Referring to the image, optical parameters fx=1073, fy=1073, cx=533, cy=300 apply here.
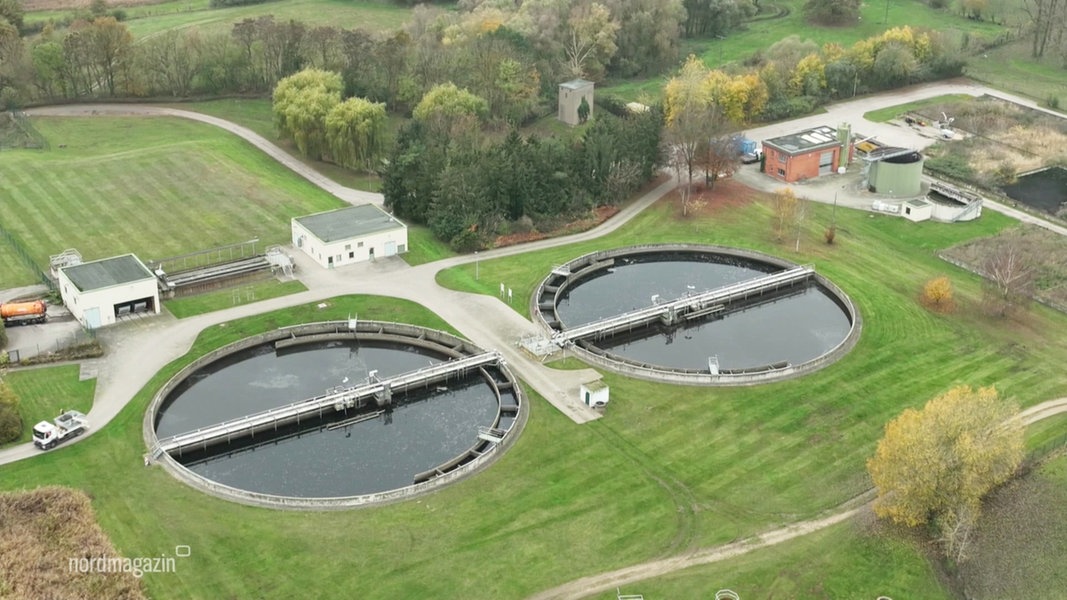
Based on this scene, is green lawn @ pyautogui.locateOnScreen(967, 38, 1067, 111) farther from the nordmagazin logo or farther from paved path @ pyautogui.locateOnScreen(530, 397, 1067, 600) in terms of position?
the nordmagazin logo

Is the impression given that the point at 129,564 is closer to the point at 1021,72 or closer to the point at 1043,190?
the point at 1043,190

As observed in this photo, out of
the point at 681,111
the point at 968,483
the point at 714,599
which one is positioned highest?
the point at 681,111

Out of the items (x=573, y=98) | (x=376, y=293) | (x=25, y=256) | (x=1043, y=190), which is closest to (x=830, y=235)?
(x=1043, y=190)

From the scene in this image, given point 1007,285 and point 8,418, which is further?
point 1007,285

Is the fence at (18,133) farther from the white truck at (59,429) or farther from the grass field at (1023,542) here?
the grass field at (1023,542)

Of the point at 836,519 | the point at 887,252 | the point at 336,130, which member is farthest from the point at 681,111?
the point at 836,519

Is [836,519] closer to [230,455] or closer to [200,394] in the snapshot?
[230,455]
